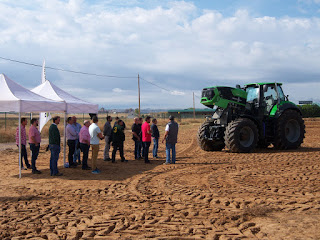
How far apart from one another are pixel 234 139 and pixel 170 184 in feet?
16.8

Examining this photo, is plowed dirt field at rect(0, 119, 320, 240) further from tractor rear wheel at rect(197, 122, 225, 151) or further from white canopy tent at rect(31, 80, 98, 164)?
tractor rear wheel at rect(197, 122, 225, 151)

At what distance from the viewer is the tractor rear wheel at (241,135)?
11867 millimetres

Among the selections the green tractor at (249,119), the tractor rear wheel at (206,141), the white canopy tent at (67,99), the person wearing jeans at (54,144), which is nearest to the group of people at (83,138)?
the person wearing jeans at (54,144)

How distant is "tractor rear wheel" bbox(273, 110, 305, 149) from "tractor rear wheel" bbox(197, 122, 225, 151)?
2317 mm

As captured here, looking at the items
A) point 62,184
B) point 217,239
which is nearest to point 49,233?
point 217,239

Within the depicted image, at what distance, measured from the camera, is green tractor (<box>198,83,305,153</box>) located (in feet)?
39.9

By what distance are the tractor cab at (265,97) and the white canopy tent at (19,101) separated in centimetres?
791

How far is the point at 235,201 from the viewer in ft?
19.6

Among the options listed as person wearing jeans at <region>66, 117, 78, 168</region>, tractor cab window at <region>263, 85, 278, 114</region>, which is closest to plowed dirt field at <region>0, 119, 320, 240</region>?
person wearing jeans at <region>66, 117, 78, 168</region>

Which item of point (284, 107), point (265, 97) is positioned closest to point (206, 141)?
point (265, 97)

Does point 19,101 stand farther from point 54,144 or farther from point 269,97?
point 269,97

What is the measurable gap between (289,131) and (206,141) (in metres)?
3.75

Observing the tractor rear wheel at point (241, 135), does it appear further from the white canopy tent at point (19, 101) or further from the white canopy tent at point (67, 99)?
the white canopy tent at point (19, 101)

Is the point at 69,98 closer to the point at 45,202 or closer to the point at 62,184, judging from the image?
the point at 62,184
